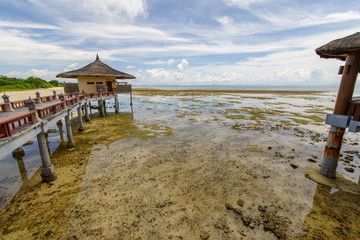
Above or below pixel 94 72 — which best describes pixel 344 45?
below

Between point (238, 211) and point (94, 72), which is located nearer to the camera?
point (238, 211)

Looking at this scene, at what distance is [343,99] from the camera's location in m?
6.52

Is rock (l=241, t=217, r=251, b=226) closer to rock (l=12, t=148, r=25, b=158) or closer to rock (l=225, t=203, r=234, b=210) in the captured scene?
rock (l=225, t=203, r=234, b=210)

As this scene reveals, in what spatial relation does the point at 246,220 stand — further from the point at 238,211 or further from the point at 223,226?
the point at 223,226

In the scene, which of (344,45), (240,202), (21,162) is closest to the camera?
(344,45)

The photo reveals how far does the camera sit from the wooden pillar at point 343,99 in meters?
6.21

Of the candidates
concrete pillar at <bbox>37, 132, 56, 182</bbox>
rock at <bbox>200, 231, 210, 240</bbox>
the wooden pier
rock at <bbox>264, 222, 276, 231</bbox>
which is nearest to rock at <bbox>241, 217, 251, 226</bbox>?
rock at <bbox>264, 222, 276, 231</bbox>

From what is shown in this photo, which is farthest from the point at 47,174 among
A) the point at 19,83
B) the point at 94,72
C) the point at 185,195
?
the point at 19,83

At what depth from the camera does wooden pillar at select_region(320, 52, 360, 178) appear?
6.21 meters

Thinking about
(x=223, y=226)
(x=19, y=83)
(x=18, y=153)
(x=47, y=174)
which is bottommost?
(x=223, y=226)

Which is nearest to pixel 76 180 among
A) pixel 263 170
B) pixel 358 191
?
pixel 263 170

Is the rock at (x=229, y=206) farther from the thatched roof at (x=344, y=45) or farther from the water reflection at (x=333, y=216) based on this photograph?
the thatched roof at (x=344, y=45)

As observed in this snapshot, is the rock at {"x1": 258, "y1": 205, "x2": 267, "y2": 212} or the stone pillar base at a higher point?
the stone pillar base

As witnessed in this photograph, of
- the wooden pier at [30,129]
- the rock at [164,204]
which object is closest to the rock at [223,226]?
the rock at [164,204]
